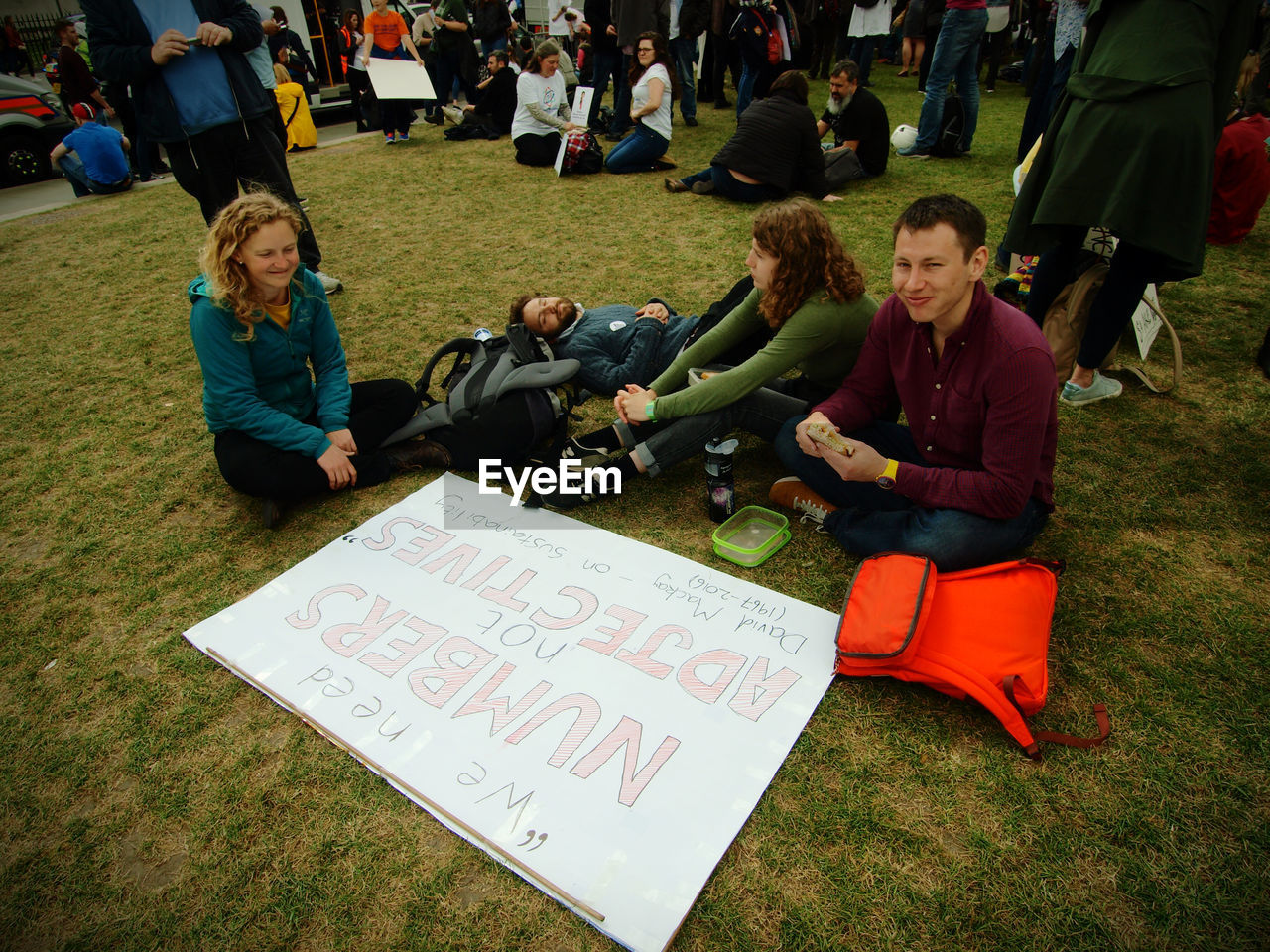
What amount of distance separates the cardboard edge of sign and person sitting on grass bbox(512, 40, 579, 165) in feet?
21.0

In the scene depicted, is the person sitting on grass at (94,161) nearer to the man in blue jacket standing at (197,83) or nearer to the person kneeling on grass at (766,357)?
the man in blue jacket standing at (197,83)

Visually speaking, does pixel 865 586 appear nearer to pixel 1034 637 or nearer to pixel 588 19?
pixel 1034 637

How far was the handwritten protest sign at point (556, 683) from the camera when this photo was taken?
1.57m

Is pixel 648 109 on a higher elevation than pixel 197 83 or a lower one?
lower

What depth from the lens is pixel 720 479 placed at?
247 cm

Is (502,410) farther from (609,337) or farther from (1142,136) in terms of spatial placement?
(1142,136)

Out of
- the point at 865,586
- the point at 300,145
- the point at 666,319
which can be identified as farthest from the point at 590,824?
the point at 300,145

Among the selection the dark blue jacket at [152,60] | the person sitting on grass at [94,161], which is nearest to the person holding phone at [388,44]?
the person sitting on grass at [94,161]

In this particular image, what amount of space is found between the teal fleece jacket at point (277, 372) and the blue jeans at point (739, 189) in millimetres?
3904

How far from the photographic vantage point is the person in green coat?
231cm

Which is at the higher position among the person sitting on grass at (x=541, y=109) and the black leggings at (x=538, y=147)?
the person sitting on grass at (x=541, y=109)

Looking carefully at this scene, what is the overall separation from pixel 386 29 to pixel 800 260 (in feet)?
28.0

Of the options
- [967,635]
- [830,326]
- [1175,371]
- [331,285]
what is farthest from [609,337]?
[1175,371]

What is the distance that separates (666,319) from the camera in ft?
10.7
